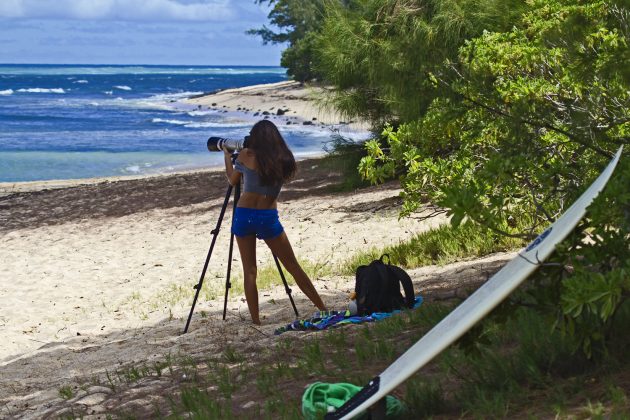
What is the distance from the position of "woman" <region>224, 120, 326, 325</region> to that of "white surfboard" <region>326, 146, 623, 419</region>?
402 cm

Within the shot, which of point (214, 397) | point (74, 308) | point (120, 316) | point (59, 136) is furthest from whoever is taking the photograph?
point (59, 136)

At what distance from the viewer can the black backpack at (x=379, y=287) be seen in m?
8.02

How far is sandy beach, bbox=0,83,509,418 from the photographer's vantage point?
8492 millimetres

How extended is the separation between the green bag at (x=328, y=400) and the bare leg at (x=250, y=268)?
10.9 feet

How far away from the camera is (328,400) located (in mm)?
5031

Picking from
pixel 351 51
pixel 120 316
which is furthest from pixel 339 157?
pixel 120 316

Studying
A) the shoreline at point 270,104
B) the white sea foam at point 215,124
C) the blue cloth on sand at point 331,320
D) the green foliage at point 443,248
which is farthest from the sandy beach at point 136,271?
the white sea foam at point 215,124

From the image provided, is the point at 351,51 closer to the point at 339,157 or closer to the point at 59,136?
the point at 339,157

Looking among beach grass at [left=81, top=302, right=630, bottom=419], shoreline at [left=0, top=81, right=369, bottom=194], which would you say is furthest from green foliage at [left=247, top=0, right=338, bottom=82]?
beach grass at [left=81, top=302, right=630, bottom=419]

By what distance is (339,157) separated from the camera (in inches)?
787

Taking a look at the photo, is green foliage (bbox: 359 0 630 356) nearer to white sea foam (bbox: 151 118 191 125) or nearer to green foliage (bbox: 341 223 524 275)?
green foliage (bbox: 341 223 524 275)

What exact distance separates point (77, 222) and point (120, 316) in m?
9.72

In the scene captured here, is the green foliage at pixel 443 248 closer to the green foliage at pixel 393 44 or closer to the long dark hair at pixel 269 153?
the long dark hair at pixel 269 153

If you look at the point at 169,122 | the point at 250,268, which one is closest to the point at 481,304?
the point at 250,268
